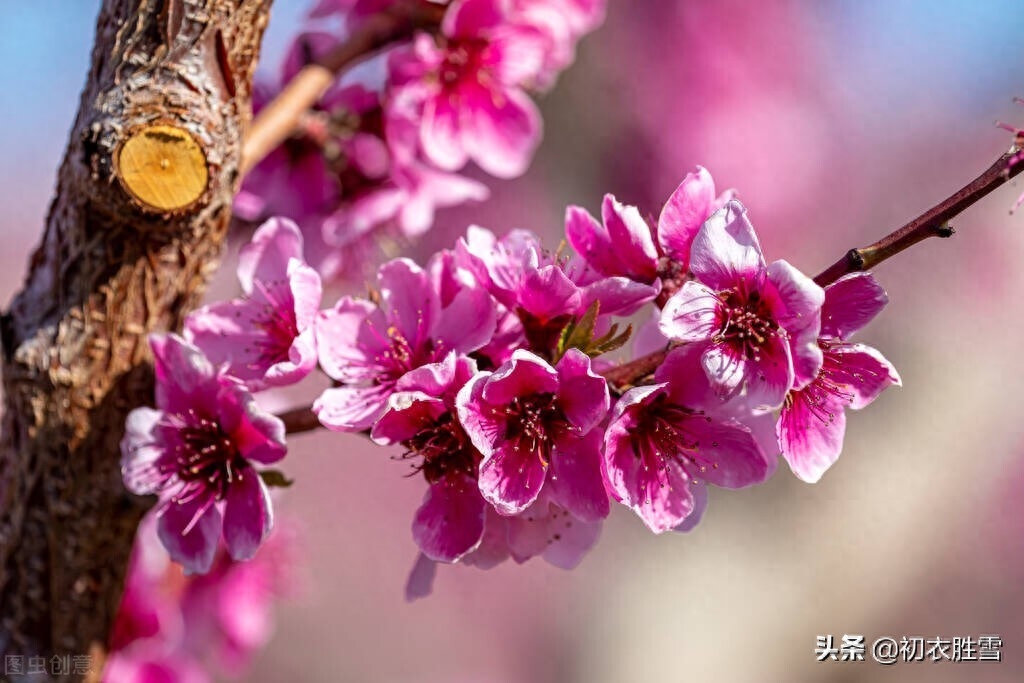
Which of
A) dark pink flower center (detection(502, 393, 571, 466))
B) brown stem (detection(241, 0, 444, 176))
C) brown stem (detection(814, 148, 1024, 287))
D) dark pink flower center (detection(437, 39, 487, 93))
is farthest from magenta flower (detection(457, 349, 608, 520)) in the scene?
dark pink flower center (detection(437, 39, 487, 93))

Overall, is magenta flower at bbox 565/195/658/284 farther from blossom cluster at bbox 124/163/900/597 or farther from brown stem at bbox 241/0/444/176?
brown stem at bbox 241/0/444/176

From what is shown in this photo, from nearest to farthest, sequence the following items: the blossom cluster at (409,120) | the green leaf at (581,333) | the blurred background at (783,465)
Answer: the green leaf at (581,333) < the blossom cluster at (409,120) < the blurred background at (783,465)

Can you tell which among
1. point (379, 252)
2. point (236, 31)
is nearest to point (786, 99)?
point (379, 252)

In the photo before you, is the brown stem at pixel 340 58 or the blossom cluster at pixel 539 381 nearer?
the blossom cluster at pixel 539 381

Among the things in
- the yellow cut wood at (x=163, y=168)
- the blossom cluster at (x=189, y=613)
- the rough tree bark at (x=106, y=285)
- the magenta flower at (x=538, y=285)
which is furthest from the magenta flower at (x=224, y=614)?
the magenta flower at (x=538, y=285)

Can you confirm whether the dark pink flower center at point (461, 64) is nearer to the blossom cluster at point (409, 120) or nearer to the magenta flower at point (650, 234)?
the blossom cluster at point (409, 120)

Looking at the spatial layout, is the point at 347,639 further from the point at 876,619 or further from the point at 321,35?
the point at 321,35
